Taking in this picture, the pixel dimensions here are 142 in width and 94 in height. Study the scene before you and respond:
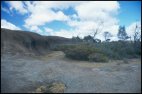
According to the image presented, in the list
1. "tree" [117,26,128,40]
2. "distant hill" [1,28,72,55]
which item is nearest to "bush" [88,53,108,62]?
"distant hill" [1,28,72,55]

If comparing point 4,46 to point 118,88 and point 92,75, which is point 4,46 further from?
point 118,88

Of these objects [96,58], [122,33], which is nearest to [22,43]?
[96,58]

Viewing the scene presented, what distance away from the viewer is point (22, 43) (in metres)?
19.3

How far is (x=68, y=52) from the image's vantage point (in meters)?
16.9

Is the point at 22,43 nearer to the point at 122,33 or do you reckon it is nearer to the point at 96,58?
the point at 96,58

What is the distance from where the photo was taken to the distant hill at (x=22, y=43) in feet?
54.5

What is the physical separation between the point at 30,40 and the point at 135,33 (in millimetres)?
15761

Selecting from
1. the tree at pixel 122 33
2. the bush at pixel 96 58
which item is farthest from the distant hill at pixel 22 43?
the tree at pixel 122 33

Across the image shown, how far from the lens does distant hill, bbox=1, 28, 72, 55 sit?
16625mm

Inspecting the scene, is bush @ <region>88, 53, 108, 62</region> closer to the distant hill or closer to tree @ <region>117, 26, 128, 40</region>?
the distant hill

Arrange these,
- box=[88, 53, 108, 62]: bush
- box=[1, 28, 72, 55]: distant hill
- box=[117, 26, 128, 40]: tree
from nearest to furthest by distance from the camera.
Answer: box=[88, 53, 108, 62]: bush < box=[1, 28, 72, 55]: distant hill < box=[117, 26, 128, 40]: tree

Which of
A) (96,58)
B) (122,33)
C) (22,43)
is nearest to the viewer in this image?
(96,58)

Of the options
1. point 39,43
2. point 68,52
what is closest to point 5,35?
point 39,43

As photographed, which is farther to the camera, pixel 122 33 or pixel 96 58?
pixel 122 33
